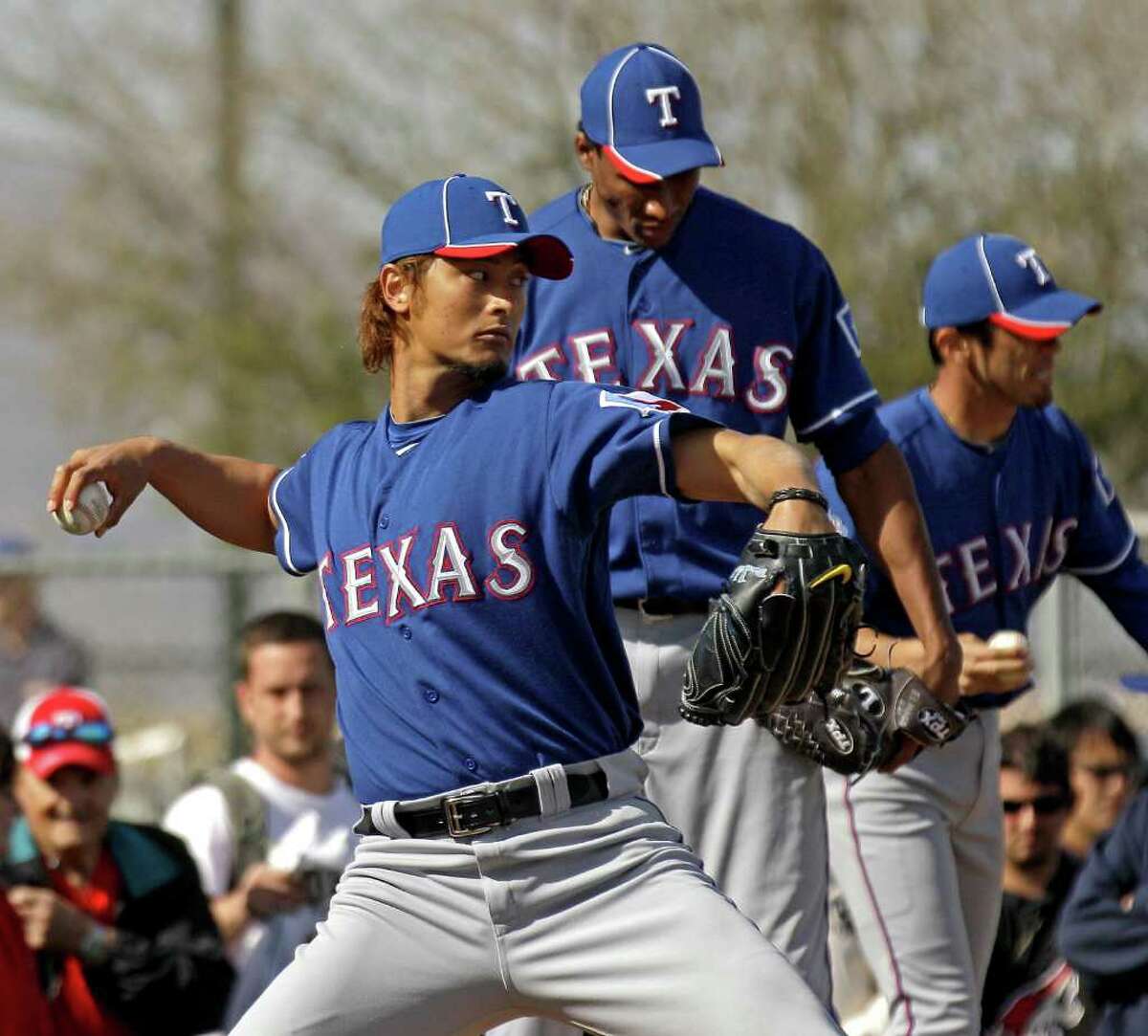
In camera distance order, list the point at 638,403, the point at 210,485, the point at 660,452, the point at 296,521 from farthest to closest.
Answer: the point at 210,485
the point at 296,521
the point at 638,403
the point at 660,452

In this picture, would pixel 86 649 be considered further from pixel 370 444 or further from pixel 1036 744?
pixel 370 444

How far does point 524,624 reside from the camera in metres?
3.68

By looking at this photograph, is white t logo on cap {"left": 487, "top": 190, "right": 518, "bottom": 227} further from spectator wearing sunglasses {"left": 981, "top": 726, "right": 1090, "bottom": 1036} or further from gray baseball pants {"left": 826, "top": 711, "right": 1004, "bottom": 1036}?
spectator wearing sunglasses {"left": 981, "top": 726, "right": 1090, "bottom": 1036}

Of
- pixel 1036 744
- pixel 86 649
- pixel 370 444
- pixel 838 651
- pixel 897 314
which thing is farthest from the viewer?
pixel 897 314

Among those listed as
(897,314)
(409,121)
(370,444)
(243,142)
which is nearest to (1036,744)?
(370,444)

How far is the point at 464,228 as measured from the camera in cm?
391

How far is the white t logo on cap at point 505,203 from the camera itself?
3943mm

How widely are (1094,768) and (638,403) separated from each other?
4739mm

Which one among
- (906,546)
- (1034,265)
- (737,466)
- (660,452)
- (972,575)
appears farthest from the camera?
(1034,265)

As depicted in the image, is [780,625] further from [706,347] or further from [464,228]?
[706,347]

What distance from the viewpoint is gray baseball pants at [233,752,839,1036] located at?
3.50 m

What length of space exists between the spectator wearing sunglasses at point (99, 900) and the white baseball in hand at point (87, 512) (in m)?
2.28

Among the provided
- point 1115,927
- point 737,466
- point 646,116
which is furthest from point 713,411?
point 1115,927

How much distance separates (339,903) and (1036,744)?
3.74 meters
